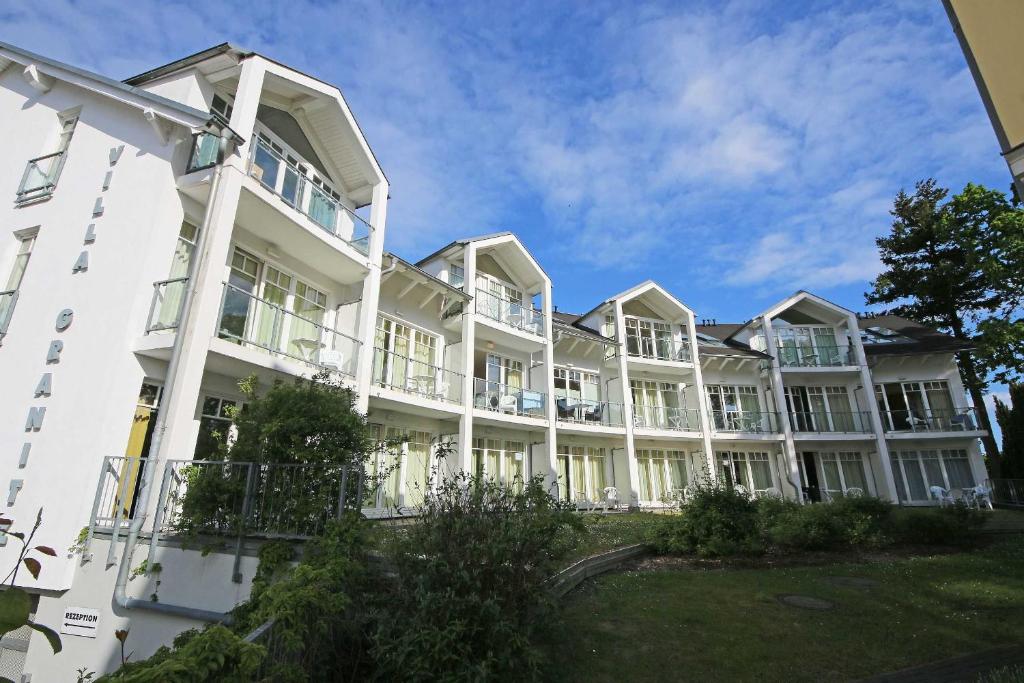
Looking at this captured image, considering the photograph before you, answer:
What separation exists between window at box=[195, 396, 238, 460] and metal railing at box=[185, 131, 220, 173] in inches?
190

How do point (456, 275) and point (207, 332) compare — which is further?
point (456, 275)

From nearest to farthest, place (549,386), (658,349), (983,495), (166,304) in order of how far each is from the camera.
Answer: (166,304) < (549,386) < (983,495) < (658,349)

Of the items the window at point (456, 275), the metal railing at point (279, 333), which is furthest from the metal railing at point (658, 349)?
the metal railing at point (279, 333)

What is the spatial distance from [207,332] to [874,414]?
28753 millimetres

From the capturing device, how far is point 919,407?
27953 mm

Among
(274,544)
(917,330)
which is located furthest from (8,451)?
(917,330)

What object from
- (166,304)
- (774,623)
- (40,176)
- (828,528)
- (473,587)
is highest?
(40,176)

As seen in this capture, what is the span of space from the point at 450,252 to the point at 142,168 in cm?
1068

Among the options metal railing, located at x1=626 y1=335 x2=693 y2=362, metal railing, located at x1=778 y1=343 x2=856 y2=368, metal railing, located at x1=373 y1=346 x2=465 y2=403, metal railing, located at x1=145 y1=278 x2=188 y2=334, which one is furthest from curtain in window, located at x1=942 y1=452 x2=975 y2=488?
metal railing, located at x1=145 y1=278 x2=188 y2=334

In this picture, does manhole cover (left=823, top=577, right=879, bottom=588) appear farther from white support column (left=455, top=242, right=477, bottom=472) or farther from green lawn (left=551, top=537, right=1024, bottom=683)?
white support column (left=455, top=242, right=477, bottom=472)

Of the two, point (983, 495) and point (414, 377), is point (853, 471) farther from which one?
point (414, 377)

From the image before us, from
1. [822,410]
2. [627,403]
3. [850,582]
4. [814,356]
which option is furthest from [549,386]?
[822,410]

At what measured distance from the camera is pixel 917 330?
31297mm

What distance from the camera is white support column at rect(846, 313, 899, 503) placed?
25859mm
